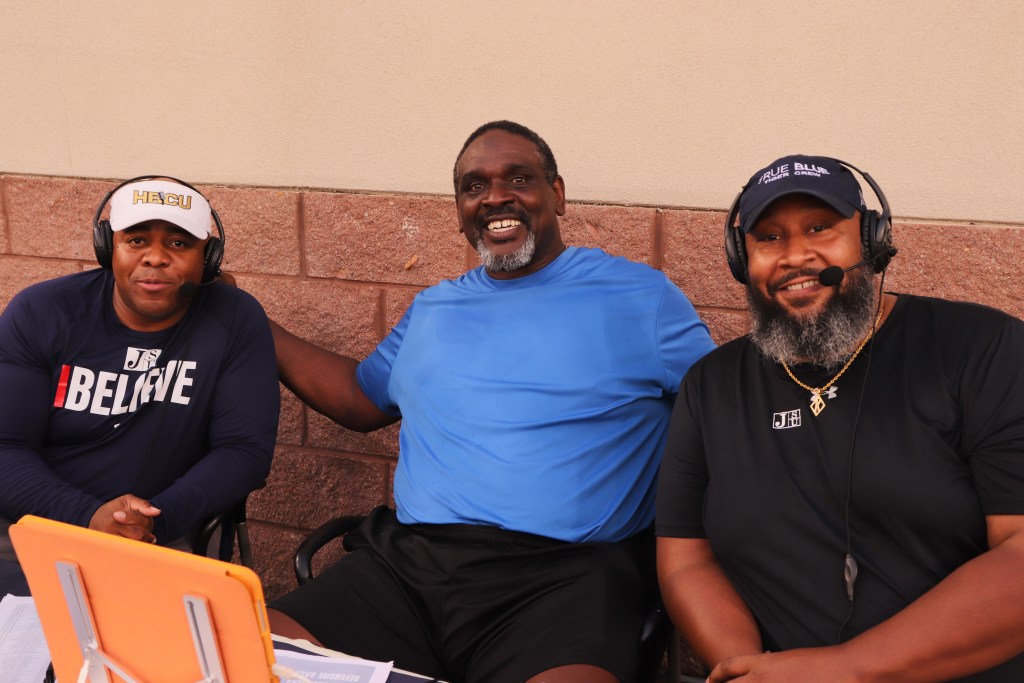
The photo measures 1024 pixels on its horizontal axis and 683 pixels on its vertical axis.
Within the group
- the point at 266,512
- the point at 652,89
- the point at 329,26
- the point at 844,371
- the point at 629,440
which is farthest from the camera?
the point at 266,512

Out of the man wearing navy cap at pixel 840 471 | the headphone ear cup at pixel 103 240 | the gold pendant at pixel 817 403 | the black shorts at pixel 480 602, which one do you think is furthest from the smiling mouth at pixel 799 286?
the headphone ear cup at pixel 103 240

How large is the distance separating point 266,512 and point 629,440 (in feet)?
6.22

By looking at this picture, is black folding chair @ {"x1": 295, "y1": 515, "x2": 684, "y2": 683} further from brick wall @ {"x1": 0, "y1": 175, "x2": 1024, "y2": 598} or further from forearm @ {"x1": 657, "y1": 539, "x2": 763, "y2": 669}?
brick wall @ {"x1": 0, "y1": 175, "x2": 1024, "y2": 598}

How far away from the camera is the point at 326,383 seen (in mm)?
3178

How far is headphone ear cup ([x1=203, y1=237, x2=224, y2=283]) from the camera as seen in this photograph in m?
2.90

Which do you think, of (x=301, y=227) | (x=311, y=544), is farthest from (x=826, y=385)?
(x=301, y=227)

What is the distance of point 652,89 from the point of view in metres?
3.16

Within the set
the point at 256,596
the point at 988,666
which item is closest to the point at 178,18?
the point at 256,596

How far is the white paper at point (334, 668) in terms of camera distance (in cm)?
182

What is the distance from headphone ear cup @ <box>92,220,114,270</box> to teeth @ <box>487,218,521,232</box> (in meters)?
1.11

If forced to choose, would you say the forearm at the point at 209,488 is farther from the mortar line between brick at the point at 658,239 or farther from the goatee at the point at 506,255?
the mortar line between brick at the point at 658,239

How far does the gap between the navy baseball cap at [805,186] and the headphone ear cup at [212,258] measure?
61.9 inches

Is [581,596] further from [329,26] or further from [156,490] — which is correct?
[329,26]

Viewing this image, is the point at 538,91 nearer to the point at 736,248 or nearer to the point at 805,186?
the point at 736,248
